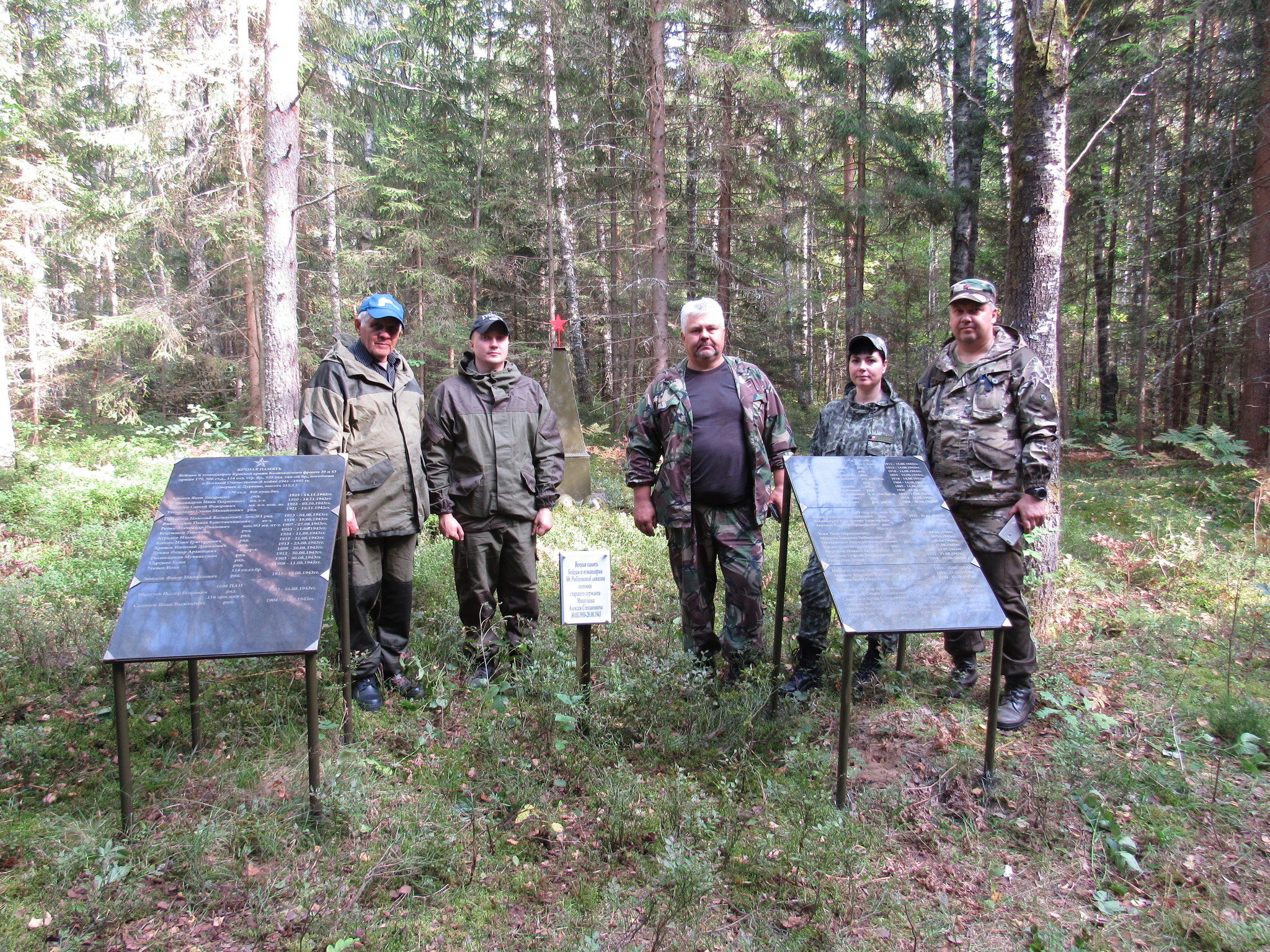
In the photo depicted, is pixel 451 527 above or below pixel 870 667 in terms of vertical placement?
above

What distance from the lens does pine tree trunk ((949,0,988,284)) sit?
1278cm

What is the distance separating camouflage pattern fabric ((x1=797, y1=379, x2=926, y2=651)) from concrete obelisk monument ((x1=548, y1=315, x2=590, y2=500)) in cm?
499

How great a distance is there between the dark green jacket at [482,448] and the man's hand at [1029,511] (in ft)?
8.74

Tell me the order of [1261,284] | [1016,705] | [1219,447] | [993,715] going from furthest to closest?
1. [1261,284]
2. [1219,447]
3. [1016,705]
4. [993,715]

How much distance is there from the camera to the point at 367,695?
377 cm

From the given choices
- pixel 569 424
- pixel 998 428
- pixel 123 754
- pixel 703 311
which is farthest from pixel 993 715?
pixel 569 424

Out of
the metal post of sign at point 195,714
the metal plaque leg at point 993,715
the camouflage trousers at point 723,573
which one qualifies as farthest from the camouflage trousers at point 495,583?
the metal plaque leg at point 993,715

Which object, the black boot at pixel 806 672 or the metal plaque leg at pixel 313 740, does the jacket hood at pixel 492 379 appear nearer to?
the metal plaque leg at pixel 313 740

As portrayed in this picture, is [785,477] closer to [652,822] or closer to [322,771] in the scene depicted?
[652,822]

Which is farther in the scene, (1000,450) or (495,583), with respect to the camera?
(495,583)

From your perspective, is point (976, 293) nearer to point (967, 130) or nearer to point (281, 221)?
point (281, 221)

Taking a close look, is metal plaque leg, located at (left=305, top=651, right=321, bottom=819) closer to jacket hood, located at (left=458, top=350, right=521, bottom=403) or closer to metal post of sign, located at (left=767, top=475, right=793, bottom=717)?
jacket hood, located at (left=458, top=350, right=521, bottom=403)

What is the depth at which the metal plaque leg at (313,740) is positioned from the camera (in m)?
2.74

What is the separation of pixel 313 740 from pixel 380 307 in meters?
2.32
